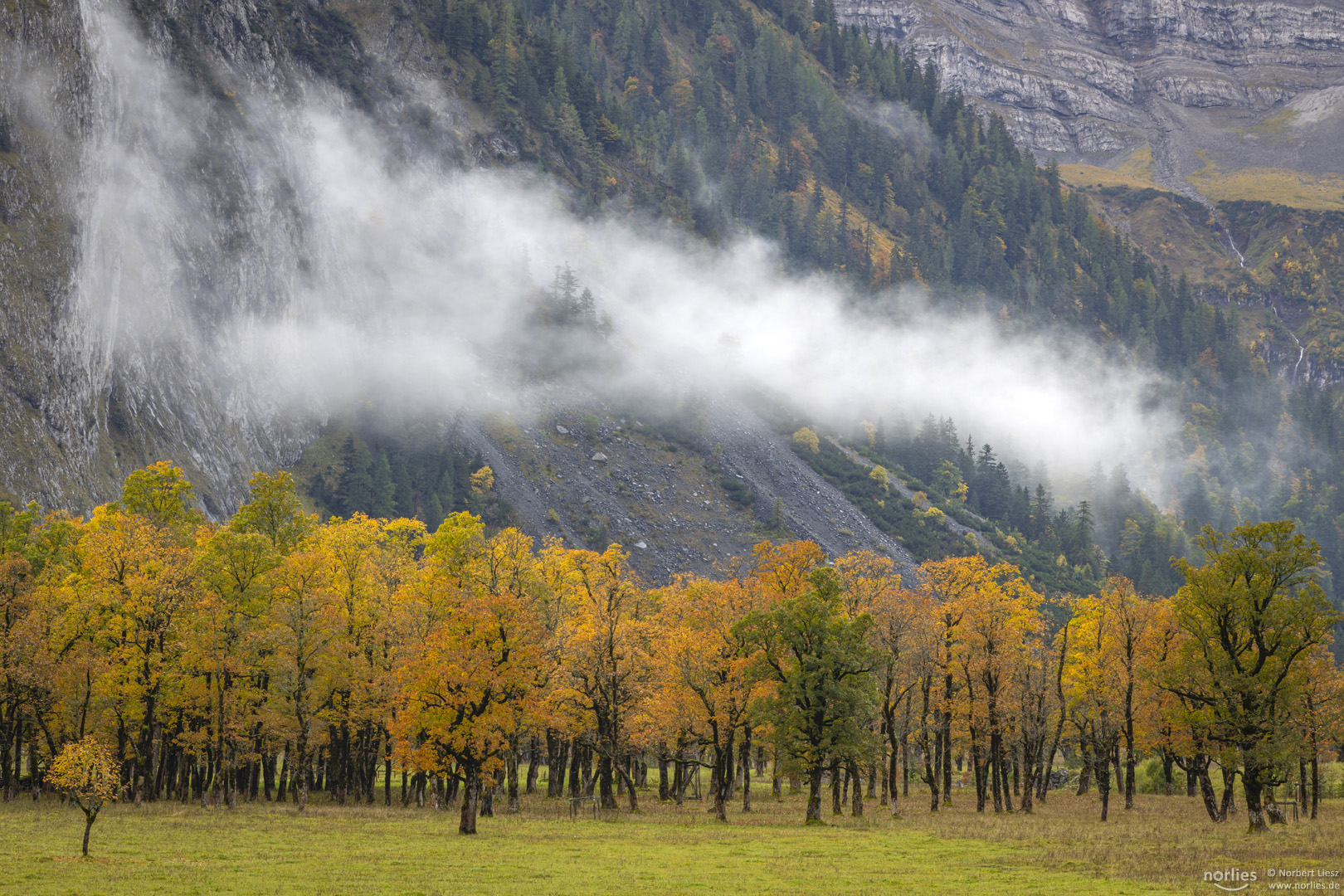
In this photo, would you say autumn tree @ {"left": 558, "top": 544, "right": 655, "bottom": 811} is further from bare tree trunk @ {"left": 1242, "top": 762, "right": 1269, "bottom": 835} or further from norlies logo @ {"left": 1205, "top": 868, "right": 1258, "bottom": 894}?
bare tree trunk @ {"left": 1242, "top": 762, "right": 1269, "bottom": 835}

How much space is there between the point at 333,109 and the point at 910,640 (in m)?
167

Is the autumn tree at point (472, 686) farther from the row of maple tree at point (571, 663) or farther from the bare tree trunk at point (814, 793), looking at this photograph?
the bare tree trunk at point (814, 793)

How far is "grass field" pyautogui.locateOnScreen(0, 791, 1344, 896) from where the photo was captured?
96.7 ft

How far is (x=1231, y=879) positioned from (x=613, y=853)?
66.9 feet

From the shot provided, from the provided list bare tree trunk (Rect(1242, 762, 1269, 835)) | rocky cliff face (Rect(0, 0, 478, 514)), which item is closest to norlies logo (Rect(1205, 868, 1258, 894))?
bare tree trunk (Rect(1242, 762, 1269, 835))

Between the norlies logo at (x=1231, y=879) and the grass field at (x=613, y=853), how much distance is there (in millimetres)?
532

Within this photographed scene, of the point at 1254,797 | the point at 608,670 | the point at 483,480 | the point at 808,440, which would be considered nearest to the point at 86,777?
the point at 608,670

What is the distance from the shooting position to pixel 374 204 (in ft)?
629

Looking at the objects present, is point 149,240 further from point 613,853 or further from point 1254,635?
point 1254,635

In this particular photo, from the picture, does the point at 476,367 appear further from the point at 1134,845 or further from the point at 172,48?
the point at 1134,845

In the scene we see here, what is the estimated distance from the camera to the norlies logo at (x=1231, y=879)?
96.7 ft

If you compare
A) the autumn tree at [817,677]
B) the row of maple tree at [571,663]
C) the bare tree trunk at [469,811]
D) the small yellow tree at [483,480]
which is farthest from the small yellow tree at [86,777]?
the small yellow tree at [483,480]

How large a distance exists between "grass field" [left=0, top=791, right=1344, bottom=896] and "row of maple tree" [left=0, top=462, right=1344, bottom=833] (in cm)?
283

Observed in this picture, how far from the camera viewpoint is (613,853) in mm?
37344
